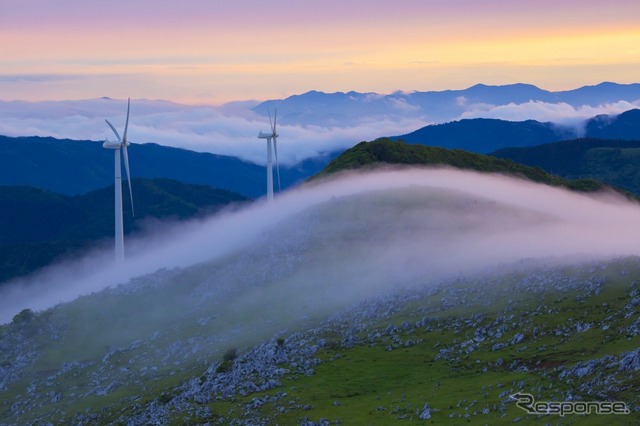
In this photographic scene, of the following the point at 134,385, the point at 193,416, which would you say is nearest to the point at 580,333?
the point at 193,416

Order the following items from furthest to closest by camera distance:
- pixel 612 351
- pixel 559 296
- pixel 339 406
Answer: pixel 559 296
pixel 339 406
pixel 612 351

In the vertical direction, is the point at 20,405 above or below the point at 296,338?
below

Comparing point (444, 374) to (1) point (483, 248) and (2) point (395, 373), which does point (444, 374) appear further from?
(1) point (483, 248)

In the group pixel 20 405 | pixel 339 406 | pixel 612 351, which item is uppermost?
pixel 612 351

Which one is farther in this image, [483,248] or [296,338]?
[483,248]

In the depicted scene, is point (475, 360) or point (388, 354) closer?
point (475, 360)

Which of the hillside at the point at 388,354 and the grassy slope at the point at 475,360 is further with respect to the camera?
the hillside at the point at 388,354

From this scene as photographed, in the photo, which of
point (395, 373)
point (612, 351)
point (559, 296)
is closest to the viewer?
point (612, 351)

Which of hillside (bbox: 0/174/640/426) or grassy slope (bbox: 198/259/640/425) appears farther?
hillside (bbox: 0/174/640/426)

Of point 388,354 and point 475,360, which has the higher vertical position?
point 475,360

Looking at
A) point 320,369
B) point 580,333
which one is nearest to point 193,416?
point 320,369
